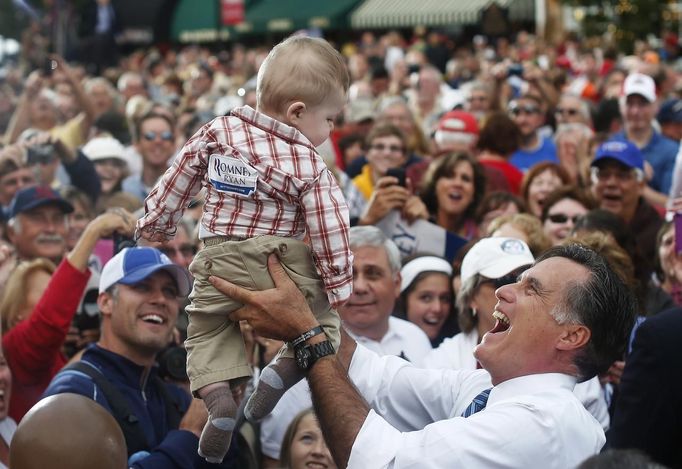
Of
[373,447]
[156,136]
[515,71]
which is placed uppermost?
[515,71]

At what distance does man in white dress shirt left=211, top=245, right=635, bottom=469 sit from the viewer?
3.47 metres

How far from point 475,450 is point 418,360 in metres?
2.28

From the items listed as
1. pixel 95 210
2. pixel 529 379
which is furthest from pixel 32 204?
pixel 529 379

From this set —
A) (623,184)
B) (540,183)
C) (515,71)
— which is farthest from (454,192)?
(515,71)

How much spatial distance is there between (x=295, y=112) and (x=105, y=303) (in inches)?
79.2

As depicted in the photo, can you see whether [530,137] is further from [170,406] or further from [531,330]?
[531,330]

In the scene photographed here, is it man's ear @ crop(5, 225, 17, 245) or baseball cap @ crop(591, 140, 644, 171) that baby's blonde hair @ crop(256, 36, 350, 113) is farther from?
baseball cap @ crop(591, 140, 644, 171)

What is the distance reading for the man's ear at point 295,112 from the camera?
143 inches

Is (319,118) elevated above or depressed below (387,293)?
above

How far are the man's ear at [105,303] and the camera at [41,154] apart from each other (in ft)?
12.0

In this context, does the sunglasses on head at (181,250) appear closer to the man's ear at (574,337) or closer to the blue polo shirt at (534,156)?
the man's ear at (574,337)

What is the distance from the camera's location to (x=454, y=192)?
7926 millimetres

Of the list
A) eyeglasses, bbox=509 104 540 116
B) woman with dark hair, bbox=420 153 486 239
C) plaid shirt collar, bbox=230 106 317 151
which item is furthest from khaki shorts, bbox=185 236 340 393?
eyeglasses, bbox=509 104 540 116

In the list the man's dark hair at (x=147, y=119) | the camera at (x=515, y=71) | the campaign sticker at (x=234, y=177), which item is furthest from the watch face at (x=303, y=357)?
the camera at (x=515, y=71)
